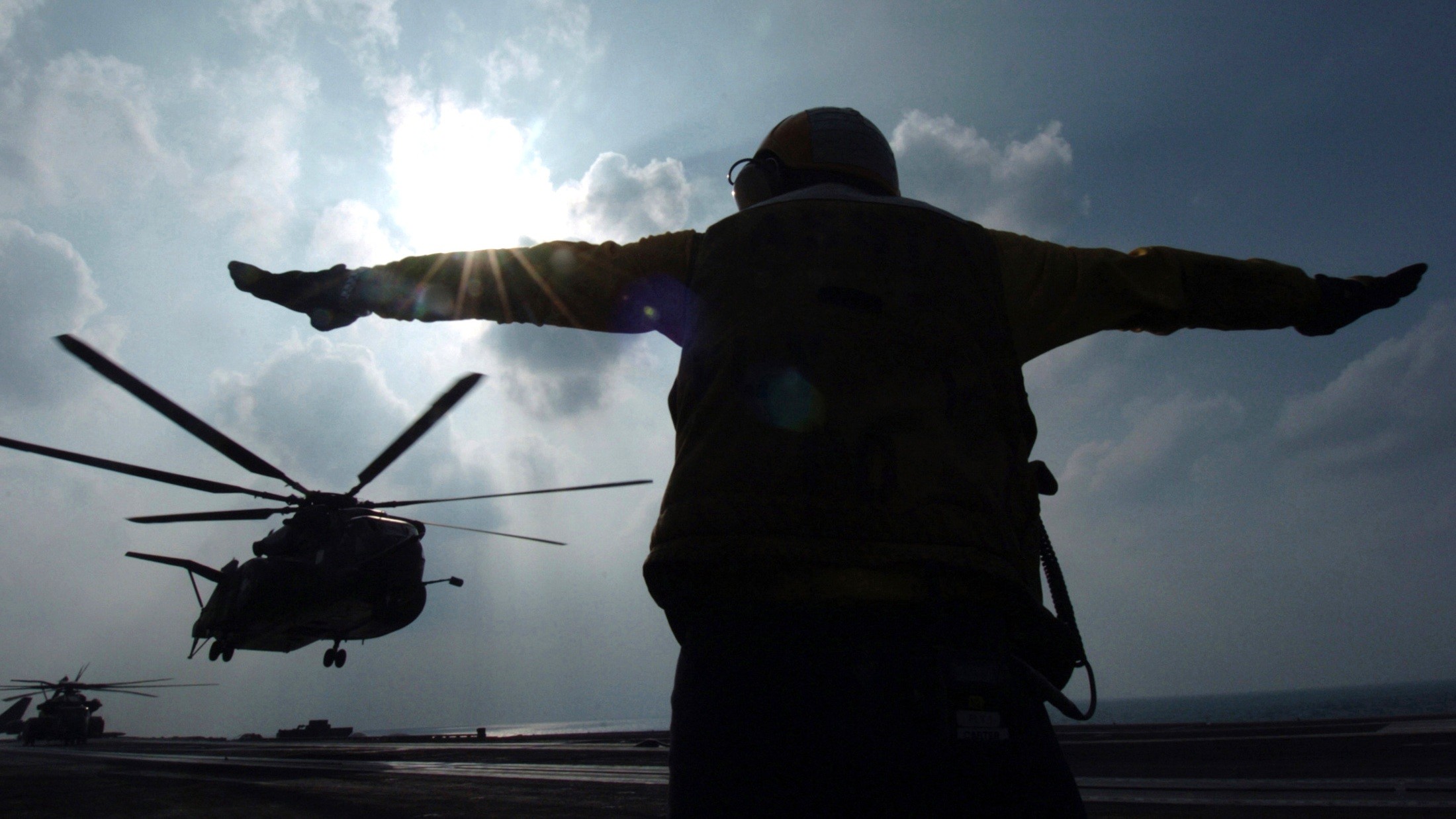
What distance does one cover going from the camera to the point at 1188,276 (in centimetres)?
218

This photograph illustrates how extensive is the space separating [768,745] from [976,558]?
57 centimetres

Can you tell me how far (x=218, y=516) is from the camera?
13.8 m

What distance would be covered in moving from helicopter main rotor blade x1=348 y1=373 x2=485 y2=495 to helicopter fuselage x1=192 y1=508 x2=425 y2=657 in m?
1.89

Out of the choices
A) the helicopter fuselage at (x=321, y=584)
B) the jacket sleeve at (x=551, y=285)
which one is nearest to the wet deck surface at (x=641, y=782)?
the helicopter fuselage at (x=321, y=584)

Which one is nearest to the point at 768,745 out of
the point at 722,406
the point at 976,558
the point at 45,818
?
the point at 976,558

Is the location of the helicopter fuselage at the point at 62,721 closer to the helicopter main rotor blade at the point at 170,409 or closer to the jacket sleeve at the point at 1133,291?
the helicopter main rotor blade at the point at 170,409

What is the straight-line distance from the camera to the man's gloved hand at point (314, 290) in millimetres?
2299

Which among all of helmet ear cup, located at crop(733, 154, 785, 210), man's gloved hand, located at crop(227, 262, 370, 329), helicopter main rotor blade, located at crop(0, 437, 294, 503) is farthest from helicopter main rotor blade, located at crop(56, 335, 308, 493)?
helmet ear cup, located at crop(733, 154, 785, 210)

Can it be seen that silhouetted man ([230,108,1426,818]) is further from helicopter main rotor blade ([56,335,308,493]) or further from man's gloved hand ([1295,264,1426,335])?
helicopter main rotor blade ([56,335,308,493])

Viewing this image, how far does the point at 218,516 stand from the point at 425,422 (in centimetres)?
555

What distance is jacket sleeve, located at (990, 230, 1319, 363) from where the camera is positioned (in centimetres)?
212

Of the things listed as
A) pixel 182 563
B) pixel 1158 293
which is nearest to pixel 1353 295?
pixel 1158 293

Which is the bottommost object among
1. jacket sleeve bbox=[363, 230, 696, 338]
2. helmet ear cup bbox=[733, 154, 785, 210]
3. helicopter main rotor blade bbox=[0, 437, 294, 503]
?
jacket sleeve bbox=[363, 230, 696, 338]

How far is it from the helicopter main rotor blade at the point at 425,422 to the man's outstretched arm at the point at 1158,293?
9.55 meters
